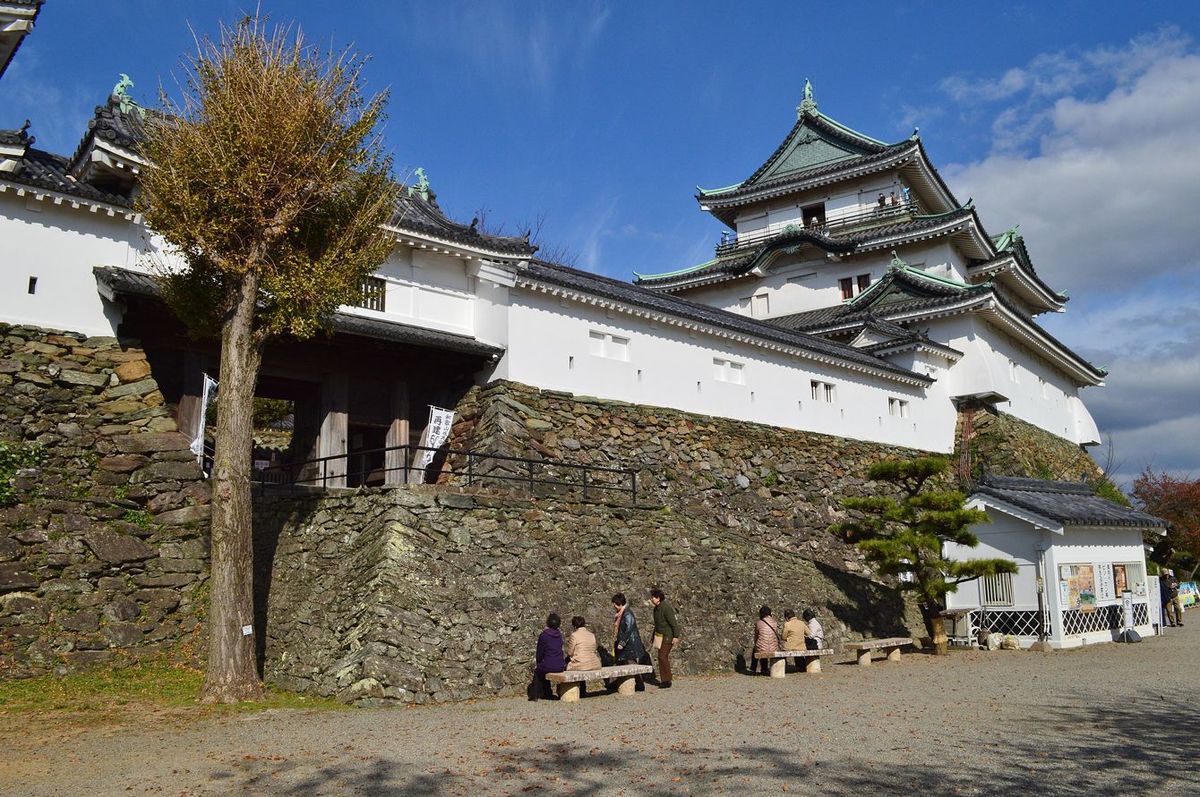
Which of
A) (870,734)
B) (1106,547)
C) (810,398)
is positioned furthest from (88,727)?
(1106,547)

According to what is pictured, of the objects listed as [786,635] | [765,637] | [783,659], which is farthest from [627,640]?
[786,635]

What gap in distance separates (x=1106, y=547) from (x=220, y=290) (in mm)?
19733

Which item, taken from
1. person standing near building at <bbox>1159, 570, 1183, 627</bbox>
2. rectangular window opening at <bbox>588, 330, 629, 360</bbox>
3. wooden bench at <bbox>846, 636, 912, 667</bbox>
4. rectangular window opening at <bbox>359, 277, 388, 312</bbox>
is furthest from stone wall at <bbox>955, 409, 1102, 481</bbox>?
rectangular window opening at <bbox>359, 277, 388, 312</bbox>

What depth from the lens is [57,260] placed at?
14.3m

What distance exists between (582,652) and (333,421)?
26.2 ft

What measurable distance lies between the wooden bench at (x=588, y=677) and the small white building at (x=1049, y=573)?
989 centimetres

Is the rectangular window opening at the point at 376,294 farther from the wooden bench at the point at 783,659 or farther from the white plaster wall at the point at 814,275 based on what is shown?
the white plaster wall at the point at 814,275

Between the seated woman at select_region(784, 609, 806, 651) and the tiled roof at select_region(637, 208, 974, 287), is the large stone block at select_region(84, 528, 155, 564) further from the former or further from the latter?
the tiled roof at select_region(637, 208, 974, 287)

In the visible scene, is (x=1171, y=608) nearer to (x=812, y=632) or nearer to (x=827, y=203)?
(x=812, y=632)

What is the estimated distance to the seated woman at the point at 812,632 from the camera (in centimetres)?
1517

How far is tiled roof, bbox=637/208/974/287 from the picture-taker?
32.8 m

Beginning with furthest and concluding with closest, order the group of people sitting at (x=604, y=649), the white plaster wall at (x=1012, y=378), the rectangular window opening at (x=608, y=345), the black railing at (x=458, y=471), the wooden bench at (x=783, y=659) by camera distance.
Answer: the white plaster wall at (x=1012, y=378), the rectangular window opening at (x=608, y=345), the black railing at (x=458, y=471), the wooden bench at (x=783, y=659), the group of people sitting at (x=604, y=649)

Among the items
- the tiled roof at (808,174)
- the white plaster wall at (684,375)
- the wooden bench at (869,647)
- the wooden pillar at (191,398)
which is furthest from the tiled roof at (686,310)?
the tiled roof at (808,174)

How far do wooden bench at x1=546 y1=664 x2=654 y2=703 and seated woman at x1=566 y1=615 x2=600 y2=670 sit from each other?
0.52 feet
